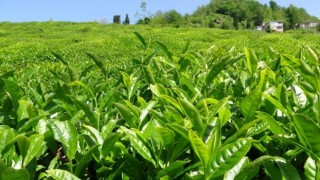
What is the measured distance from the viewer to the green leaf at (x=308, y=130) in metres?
0.76

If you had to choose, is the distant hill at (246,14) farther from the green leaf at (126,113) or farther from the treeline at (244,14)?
the green leaf at (126,113)

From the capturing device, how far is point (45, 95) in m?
1.45

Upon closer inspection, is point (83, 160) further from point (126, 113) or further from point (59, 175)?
point (126, 113)

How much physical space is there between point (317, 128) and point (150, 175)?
14.7 inches

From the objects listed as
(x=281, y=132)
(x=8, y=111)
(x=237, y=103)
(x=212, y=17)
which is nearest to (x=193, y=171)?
(x=281, y=132)

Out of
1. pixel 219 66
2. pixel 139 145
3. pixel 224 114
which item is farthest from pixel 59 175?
pixel 219 66

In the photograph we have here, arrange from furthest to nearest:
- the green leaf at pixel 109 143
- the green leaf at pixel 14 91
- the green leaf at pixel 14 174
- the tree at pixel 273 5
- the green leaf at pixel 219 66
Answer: the tree at pixel 273 5 → the green leaf at pixel 219 66 → the green leaf at pixel 14 91 → the green leaf at pixel 109 143 → the green leaf at pixel 14 174

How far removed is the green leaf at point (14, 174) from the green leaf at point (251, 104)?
1.87 feet

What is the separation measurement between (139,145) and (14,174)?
→ 0.97 feet

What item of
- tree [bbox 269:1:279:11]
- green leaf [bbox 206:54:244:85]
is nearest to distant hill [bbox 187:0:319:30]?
tree [bbox 269:1:279:11]

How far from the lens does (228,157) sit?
2.61 feet

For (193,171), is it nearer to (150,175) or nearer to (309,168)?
(150,175)

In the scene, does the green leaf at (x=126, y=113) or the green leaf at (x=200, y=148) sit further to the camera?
the green leaf at (x=126, y=113)

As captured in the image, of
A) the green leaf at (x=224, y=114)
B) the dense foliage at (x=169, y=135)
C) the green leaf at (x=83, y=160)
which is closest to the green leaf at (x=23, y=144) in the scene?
the dense foliage at (x=169, y=135)
